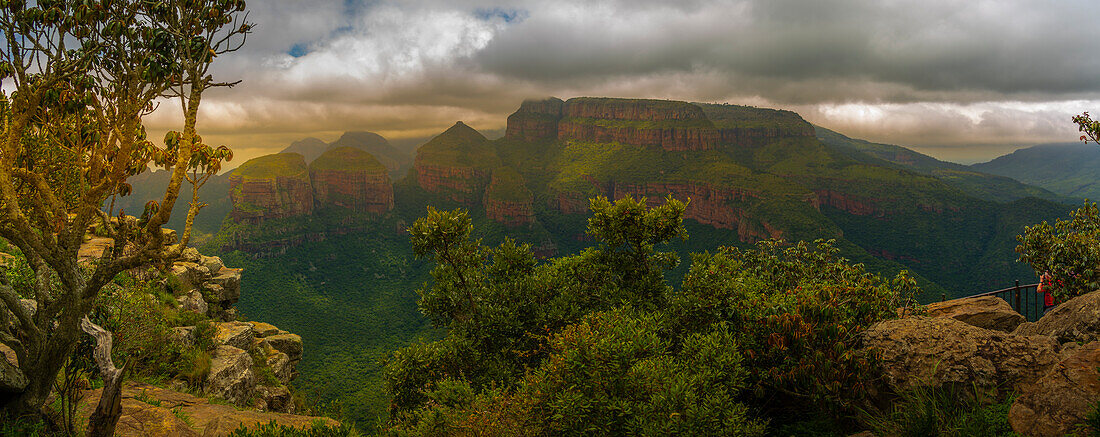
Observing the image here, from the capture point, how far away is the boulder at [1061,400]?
818 cm

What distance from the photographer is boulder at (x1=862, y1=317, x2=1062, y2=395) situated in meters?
10.5

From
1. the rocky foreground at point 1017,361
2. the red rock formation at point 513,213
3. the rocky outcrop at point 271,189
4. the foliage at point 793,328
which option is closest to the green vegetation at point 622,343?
the foliage at point 793,328

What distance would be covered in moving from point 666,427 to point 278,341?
1120 inches

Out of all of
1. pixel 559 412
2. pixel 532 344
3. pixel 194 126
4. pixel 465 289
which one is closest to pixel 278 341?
pixel 465 289

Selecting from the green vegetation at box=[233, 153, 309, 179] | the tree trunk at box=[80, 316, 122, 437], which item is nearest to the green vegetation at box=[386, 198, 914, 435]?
the tree trunk at box=[80, 316, 122, 437]

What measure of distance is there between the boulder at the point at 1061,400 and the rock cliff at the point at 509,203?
166 metres

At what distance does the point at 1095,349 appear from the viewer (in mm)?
9180

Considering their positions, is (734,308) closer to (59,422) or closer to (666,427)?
(666,427)

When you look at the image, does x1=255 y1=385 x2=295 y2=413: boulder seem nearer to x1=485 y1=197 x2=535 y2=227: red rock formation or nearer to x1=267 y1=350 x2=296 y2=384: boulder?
x1=267 y1=350 x2=296 y2=384: boulder

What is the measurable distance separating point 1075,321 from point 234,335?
32.4 meters

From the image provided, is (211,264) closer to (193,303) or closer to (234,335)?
(193,303)

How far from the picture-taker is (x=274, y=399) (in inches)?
835

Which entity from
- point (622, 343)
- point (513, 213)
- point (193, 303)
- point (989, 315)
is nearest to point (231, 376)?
point (193, 303)

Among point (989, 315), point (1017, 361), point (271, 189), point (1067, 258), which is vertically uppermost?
point (271, 189)
